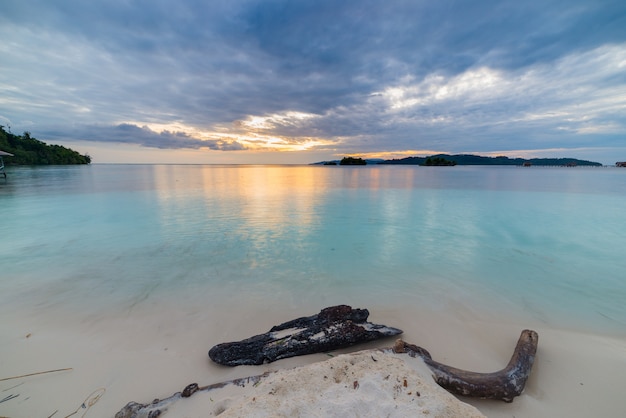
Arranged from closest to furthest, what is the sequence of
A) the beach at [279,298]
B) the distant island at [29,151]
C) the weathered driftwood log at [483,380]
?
the weathered driftwood log at [483,380]
the beach at [279,298]
the distant island at [29,151]

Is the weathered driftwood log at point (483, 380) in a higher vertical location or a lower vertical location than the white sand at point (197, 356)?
higher

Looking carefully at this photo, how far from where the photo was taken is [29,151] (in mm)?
77375

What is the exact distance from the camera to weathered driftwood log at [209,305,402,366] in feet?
10.1

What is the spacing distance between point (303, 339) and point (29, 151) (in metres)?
116

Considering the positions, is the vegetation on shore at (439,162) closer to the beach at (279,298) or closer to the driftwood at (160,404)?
the beach at (279,298)

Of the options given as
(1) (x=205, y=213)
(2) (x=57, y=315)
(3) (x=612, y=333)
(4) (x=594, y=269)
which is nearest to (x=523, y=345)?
(3) (x=612, y=333)

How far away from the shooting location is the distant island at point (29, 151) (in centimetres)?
6956

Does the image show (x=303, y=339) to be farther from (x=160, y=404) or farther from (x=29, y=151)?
(x=29, y=151)

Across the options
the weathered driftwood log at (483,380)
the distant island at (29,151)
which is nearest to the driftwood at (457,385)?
the weathered driftwood log at (483,380)

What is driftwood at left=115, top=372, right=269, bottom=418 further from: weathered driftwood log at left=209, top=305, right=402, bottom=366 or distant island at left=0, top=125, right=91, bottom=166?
distant island at left=0, top=125, right=91, bottom=166

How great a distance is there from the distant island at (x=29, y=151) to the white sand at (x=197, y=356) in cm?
9245

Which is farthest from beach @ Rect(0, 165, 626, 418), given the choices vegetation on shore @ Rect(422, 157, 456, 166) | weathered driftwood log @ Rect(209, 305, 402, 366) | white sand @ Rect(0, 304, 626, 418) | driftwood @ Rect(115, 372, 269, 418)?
vegetation on shore @ Rect(422, 157, 456, 166)

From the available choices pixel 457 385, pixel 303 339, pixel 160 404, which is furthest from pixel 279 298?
pixel 457 385

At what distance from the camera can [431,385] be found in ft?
7.58
